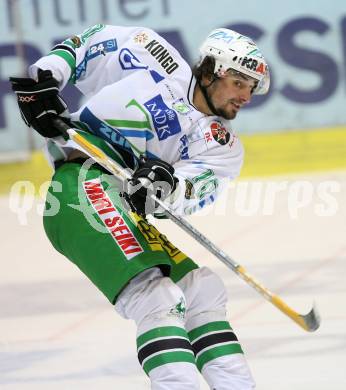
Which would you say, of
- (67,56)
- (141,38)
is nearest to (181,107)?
(141,38)

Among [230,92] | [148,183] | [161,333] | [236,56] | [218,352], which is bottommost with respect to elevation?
[218,352]

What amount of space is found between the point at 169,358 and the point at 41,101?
889 mm

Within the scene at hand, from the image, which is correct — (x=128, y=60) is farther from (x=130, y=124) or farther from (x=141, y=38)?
(x=130, y=124)

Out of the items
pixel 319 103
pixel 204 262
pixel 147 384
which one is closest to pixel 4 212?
pixel 204 262

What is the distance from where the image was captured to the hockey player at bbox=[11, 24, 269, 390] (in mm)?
2945

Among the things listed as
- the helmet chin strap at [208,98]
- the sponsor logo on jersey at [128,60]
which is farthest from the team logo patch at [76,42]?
the helmet chin strap at [208,98]

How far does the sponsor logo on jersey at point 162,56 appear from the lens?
3328 millimetres

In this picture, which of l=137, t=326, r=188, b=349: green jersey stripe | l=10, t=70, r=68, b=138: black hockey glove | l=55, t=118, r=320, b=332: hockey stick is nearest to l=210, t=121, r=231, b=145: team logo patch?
l=55, t=118, r=320, b=332: hockey stick

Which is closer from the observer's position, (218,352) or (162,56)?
(218,352)

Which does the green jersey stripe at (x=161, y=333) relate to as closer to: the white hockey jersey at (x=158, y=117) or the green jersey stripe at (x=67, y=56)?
the white hockey jersey at (x=158, y=117)

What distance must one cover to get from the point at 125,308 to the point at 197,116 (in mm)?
609

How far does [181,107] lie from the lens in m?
3.20

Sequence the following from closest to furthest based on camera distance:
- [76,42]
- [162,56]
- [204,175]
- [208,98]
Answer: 1. [204,175]
2. [208,98]
3. [162,56]
4. [76,42]

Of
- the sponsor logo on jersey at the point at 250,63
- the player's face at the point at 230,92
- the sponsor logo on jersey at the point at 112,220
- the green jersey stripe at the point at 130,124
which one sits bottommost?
the sponsor logo on jersey at the point at 112,220
